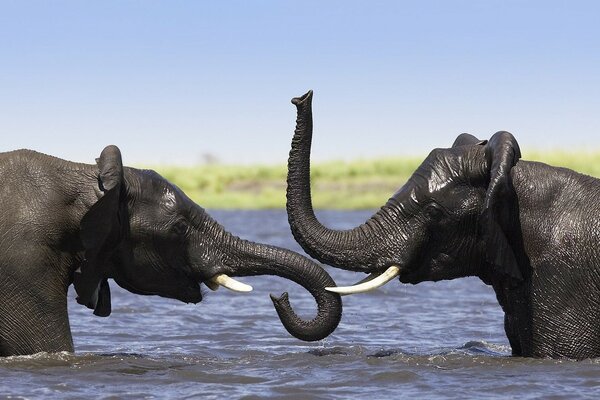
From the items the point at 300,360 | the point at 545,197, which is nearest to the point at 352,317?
the point at 300,360

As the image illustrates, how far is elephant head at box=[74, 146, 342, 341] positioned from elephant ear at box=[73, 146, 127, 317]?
0.03 ft

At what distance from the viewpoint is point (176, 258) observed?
11.4 metres

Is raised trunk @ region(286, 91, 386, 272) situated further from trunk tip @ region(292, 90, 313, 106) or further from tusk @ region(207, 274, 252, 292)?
tusk @ region(207, 274, 252, 292)

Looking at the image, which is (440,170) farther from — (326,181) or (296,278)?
(326,181)

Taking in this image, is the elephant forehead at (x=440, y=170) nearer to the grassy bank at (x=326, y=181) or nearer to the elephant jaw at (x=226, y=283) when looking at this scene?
the elephant jaw at (x=226, y=283)

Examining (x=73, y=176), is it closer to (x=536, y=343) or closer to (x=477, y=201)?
(x=477, y=201)

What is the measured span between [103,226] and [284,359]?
6.78ft

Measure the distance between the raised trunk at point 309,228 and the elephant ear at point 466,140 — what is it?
117 cm

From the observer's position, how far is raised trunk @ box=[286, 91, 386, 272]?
35.6 feet

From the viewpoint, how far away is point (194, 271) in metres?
11.4

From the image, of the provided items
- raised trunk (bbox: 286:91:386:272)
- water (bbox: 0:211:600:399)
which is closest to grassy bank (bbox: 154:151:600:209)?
water (bbox: 0:211:600:399)

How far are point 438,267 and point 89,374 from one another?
292cm

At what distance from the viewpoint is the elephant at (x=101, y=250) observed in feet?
35.8

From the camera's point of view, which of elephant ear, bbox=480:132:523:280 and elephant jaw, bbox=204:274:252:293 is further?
elephant jaw, bbox=204:274:252:293
